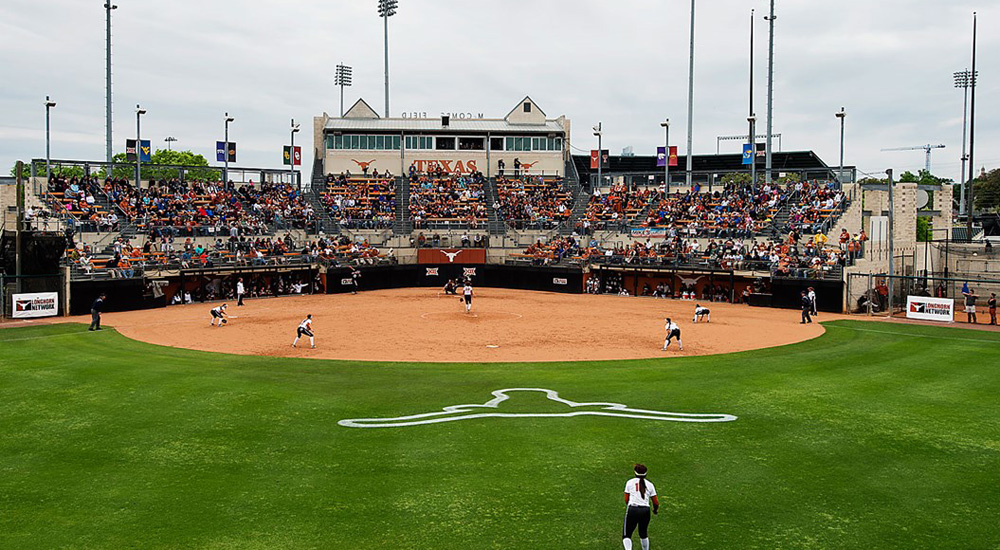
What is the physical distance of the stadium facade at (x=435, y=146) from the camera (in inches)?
2992

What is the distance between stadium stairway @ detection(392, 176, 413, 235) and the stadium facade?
4.41 metres

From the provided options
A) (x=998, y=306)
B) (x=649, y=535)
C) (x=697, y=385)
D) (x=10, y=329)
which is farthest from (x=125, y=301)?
(x=998, y=306)

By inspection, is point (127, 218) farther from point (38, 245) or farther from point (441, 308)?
point (441, 308)

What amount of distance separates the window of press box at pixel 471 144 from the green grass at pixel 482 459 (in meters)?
54.9

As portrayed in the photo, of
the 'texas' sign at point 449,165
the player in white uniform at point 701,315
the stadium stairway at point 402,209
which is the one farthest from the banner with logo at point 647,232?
the 'texas' sign at point 449,165

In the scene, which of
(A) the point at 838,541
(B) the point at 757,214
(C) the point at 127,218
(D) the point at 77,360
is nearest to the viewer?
(A) the point at 838,541

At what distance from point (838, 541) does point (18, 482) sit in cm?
1491

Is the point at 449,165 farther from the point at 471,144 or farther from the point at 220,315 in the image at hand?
the point at 220,315

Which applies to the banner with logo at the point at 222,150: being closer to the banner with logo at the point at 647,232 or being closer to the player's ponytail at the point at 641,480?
the banner with logo at the point at 647,232

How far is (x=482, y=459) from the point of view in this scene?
51.1 ft

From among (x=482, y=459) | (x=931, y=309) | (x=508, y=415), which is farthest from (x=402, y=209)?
(x=482, y=459)

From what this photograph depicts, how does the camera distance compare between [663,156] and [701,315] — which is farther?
[663,156]

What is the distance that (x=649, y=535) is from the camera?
12109 millimetres

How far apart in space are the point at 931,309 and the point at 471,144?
163ft
